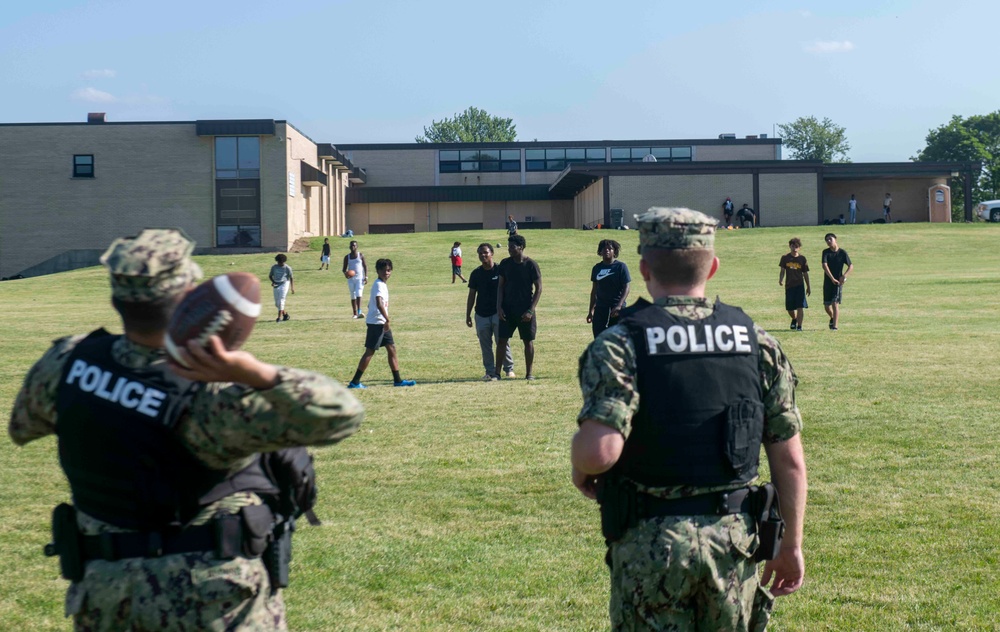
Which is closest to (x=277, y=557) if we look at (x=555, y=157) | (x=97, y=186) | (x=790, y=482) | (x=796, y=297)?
(x=790, y=482)

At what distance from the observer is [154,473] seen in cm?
277

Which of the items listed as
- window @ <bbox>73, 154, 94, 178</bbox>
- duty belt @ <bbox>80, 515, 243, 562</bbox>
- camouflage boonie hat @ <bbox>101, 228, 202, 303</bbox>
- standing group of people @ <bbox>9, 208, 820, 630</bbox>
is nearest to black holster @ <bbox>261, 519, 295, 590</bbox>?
standing group of people @ <bbox>9, 208, 820, 630</bbox>

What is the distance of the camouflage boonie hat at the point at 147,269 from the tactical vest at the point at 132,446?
19 centimetres

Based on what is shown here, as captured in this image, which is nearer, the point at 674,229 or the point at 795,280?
the point at 674,229

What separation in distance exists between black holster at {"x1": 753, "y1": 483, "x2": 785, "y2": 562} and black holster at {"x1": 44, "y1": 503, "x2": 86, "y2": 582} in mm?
2114

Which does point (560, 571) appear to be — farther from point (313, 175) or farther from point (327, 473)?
point (313, 175)

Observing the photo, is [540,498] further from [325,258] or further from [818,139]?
[818,139]

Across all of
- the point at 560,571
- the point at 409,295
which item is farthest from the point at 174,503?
the point at 409,295

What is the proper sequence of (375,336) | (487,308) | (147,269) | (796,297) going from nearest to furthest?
(147,269)
(375,336)
(487,308)
(796,297)

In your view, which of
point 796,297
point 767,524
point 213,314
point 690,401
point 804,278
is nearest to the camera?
point 213,314

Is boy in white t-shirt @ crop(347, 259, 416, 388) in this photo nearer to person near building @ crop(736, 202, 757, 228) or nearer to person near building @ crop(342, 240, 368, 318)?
person near building @ crop(342, 240, 368, 318)

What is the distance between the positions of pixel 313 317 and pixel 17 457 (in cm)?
1680

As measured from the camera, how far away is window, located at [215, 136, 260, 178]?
56656mm

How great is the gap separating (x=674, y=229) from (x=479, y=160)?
80535 millimetres
